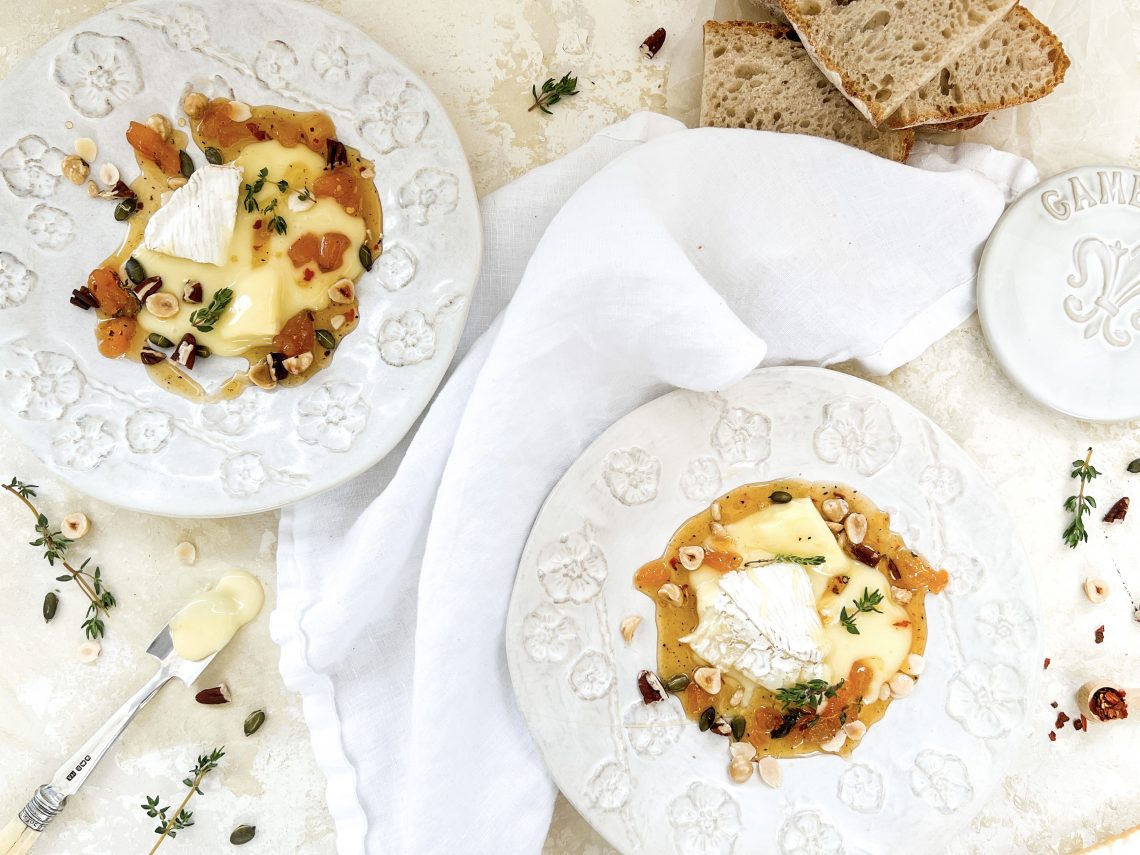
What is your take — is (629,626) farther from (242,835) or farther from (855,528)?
(242,835)

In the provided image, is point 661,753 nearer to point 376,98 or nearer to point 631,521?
point 631,521

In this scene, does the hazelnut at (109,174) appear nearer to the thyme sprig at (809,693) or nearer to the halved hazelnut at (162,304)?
the halved hazelnut at (162,304)

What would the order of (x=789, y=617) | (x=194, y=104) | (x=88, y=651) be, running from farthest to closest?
(x=88, y=651) → (x=194, y=104) → (x=789, y=617)

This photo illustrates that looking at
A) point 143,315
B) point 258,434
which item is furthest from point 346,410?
point 143,315

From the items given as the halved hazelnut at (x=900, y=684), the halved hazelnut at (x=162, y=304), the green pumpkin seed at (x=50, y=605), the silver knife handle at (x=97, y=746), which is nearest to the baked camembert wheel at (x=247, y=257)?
the halved hazelnut at (x=162, y=304)

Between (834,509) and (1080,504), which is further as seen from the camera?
(1080,504)

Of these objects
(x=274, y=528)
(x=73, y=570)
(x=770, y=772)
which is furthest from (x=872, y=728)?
(x=73, y=570)

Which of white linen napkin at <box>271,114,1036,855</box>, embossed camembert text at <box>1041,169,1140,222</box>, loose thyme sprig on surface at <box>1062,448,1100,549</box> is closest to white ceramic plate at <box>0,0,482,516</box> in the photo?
white linen napkin at <box>271,114,1036,855</box>
